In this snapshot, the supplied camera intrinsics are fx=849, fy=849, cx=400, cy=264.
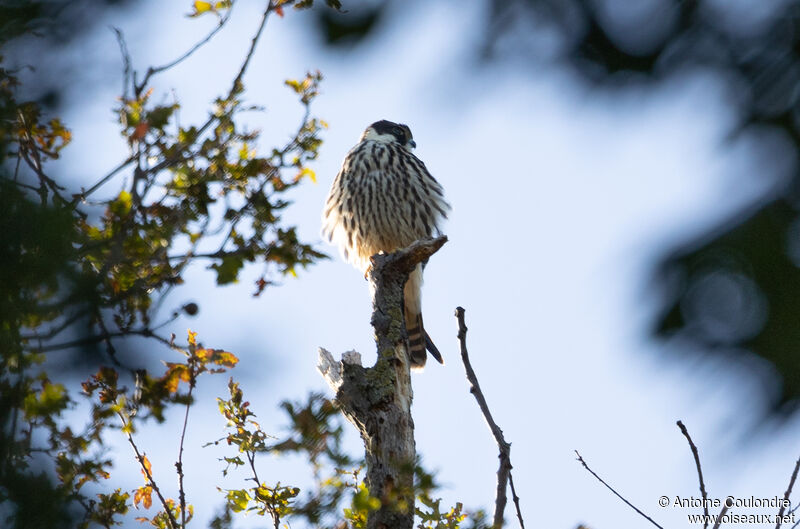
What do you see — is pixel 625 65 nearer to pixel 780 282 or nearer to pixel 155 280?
pixel 780 282

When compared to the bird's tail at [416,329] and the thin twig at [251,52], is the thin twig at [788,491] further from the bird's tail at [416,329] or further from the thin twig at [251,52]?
the bird's tail at [416,329]

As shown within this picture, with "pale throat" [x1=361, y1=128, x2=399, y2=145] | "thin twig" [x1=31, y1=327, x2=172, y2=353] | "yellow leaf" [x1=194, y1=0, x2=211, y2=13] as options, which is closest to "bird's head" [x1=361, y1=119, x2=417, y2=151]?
"pale throat" [x1=361, y1=128, x2=399, y2=145]

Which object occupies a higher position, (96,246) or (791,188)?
(96,246)

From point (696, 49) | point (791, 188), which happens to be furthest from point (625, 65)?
point (791, 188)

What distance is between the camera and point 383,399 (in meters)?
3.20

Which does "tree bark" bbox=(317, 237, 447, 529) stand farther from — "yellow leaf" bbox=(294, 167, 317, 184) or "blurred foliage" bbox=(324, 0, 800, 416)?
"blurred foliage" bbox=(324, 0, 800, 416)

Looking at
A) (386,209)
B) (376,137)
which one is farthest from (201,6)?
(376,137)

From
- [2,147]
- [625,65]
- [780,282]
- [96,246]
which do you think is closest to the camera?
[780,282]

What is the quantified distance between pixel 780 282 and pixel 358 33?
48 centimetres

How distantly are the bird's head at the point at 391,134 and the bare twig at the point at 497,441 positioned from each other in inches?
132

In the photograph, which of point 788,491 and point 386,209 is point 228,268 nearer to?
point 788,491

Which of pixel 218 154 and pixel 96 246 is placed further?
pixel 218 154

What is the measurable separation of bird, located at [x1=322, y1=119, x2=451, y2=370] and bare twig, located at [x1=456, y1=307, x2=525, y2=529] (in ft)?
8.62

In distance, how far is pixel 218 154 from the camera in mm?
2535
